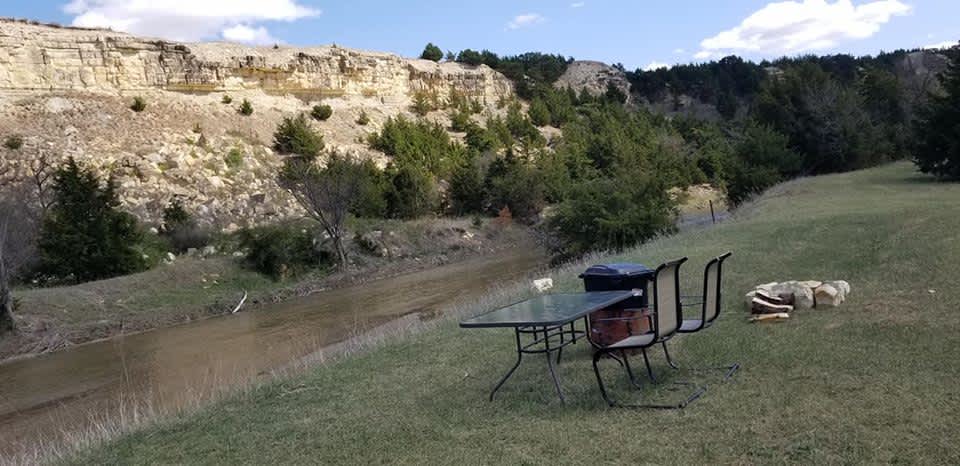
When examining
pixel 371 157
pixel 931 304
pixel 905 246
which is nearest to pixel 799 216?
pixel 905 246

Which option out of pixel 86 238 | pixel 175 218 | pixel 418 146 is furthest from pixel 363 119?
pixel 86 238

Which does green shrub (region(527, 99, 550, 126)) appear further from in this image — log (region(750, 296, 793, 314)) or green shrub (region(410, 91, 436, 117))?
log (region(750, 296, 793, 314))

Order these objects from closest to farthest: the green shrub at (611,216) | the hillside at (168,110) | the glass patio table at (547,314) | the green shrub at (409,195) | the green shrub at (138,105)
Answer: the glass patio table at (547,314) → the green shrub at (611,216) → the hillside at (168,110) → the green shrub at (138,105) → the green shrub at (409,195)

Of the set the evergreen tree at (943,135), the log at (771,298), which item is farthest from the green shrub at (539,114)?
the log at (771,298)

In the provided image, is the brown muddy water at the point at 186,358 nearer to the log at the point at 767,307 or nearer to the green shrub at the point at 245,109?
the log at the point at 767,307

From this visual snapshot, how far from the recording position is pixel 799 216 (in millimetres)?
17812

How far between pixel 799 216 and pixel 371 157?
91.4 feet

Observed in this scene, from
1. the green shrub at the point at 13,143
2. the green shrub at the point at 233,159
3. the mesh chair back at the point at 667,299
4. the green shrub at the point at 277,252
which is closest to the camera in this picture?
the mesh chair back at the point at 667,299

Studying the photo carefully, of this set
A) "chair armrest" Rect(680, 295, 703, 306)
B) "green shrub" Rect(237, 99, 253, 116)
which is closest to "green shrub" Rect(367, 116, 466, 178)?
"green shrub" Rect(237, 99, 253, 116)

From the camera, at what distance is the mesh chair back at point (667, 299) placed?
5.06 metres

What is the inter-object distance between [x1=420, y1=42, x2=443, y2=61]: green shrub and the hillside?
14.6 meters

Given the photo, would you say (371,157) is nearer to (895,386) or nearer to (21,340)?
(21,340)

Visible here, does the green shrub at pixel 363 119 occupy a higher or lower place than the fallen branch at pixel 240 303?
higher

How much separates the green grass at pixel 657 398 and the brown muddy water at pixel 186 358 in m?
2.88
